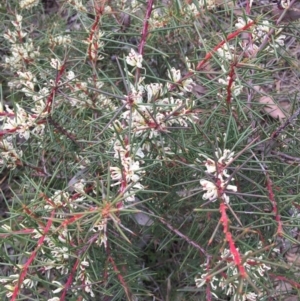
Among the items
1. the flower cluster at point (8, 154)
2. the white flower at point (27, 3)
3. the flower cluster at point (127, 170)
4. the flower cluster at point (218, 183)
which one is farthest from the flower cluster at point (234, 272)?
the white flower at point (27, 3)

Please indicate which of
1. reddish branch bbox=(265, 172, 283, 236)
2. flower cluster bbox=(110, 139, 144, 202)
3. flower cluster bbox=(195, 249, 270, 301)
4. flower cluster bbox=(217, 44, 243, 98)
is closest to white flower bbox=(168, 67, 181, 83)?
flower cluster bbox=(217, 44, 243, 98)

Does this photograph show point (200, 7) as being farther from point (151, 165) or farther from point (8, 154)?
point (8, 154)

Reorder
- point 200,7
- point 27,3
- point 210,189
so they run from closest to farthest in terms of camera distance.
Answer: point 210,189 → point 200,7 → point 27,3

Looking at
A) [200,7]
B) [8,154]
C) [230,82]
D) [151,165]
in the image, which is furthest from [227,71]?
[8,154]

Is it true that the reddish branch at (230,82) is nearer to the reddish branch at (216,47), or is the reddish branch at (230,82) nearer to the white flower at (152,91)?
the reddish branch at (216,47)

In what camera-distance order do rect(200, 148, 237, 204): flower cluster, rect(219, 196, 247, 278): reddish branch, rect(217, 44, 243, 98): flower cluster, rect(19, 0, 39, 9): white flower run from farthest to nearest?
rect(19, 0, 39, 9): white flower < rect(217, 44, 243, 98): flower cluster < rect(200, 148, 237, 204): flower cluster < rect(219, 196, 247, 278): reddish branch

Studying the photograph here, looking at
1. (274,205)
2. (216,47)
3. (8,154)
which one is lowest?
(274,205)

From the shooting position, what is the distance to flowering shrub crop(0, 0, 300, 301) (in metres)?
1.25

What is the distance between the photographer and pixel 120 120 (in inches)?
59.1

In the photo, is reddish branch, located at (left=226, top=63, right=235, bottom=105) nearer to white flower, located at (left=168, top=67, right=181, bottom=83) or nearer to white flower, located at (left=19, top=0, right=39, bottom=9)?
white flower, located at (left=168, top=67, right=181, bottom=83)

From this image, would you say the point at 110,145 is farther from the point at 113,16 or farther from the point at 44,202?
the point at 113,16

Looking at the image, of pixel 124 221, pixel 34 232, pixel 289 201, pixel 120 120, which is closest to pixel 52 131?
pixel 120 120

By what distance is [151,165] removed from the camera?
1.34 meters

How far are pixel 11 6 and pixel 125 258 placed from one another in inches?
55.2
